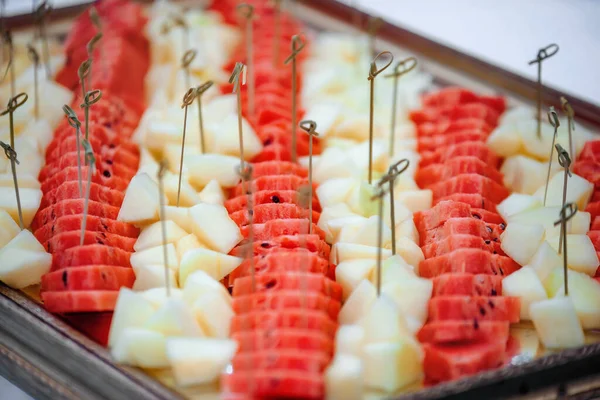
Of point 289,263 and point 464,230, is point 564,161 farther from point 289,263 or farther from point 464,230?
point 289,263

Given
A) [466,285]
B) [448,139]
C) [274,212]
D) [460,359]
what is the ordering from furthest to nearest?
[448,139] < [274,212] < [466,285] < [460,359]

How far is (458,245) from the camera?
1.66 metres

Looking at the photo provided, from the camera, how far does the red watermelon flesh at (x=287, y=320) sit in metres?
1.43

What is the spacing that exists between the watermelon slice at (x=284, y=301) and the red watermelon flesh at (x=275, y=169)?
48 cm

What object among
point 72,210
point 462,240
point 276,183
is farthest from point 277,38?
point 462,240

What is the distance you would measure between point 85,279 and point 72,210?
240 mm

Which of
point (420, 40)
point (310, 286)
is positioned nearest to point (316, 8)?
point (420, 40)

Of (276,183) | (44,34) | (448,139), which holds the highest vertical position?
(44,34)

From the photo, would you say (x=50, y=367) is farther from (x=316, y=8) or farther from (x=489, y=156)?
(x=316, y=8)

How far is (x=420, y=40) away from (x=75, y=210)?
1584 millimetres

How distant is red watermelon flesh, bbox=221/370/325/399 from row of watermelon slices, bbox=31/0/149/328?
42 cm

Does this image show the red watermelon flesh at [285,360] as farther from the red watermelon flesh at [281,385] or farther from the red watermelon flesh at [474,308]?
the red watermelon flesh at [474,308]

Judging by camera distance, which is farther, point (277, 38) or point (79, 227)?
point (277, 38)

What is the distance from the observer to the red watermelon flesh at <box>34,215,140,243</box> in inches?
67.6
